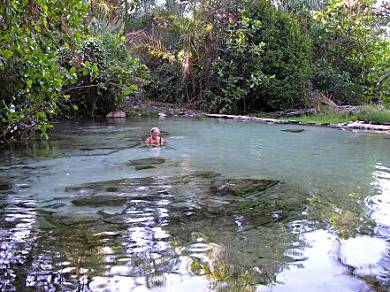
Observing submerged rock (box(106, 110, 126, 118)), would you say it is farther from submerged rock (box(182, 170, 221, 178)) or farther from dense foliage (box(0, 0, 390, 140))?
submerged rock (box(182, 170, 221, 178))

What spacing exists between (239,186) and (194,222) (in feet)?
5.40

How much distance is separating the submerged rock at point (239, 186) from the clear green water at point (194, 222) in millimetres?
40

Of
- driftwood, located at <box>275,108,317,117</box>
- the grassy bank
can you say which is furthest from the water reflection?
driftwood, located at <box>275,108,317,117</box>

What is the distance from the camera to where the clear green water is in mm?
2910

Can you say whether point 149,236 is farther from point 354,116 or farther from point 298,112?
point 298,112

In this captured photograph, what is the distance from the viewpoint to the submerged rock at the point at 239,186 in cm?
522

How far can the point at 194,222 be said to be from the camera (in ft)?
13.2

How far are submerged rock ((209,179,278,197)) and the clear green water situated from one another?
0.13 ft

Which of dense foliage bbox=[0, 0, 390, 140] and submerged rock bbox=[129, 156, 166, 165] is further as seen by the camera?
dense foliage bbox=[0, 0, 390, 140]

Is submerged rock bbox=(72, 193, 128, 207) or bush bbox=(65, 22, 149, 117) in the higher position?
bush bbox=(65, 22, 149, 117)

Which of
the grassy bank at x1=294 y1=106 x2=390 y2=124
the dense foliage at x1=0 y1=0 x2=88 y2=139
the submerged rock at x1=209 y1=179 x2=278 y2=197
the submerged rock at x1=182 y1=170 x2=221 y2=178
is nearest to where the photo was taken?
the dense foliage at x1=0 y1=0 x2=88 y2=139

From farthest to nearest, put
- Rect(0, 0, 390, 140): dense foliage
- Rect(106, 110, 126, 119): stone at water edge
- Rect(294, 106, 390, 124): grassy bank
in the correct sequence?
Rect(106, 110, 126, 119): stone at water edge → Rect(0, 0, 390, 140): dense foliage → Rect(294, 106, 390, 124): grassy bank

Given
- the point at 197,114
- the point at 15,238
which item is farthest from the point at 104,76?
the point at 15,238

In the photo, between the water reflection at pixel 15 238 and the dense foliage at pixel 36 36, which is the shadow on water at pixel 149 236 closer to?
the water reflection at pixel 15 238
